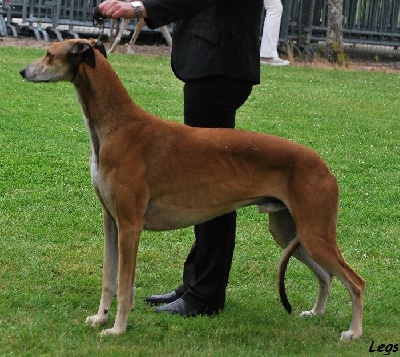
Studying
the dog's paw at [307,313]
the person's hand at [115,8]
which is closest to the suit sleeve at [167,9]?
the person's hand at [115,8]

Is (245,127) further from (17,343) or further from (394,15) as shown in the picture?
(394,15)

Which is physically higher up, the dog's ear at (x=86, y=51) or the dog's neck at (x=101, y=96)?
the dog's ear at (x=86, y=51)

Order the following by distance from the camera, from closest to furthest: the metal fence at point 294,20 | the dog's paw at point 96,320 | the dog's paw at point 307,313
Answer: the dog's paw at point 96,320, the dog's paw at point 307,313, the metal fence at point 294,20

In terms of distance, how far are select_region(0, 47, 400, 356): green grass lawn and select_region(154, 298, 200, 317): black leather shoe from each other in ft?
0.32

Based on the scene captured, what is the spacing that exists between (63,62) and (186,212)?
1170 mm

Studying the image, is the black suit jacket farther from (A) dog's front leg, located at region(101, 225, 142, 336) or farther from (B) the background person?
(B) the background person

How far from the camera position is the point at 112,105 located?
5.78 m

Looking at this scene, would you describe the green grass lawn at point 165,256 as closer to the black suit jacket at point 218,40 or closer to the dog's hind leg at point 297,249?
the dog's hind leg at point 297,249

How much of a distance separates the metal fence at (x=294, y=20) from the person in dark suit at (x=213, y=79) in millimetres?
16528

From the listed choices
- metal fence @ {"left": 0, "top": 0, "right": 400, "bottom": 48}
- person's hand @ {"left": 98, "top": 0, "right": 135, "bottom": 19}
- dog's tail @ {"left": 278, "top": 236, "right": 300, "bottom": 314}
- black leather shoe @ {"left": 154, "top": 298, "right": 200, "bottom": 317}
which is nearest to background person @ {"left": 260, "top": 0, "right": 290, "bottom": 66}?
metal fence @ {"left": 0, "top": 0, "right": 400, "bottom": 48}

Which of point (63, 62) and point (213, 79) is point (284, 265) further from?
point (63, 62)

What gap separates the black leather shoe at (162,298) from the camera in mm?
6621

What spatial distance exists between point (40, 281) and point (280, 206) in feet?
6.37

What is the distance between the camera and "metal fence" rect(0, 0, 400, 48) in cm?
2273
